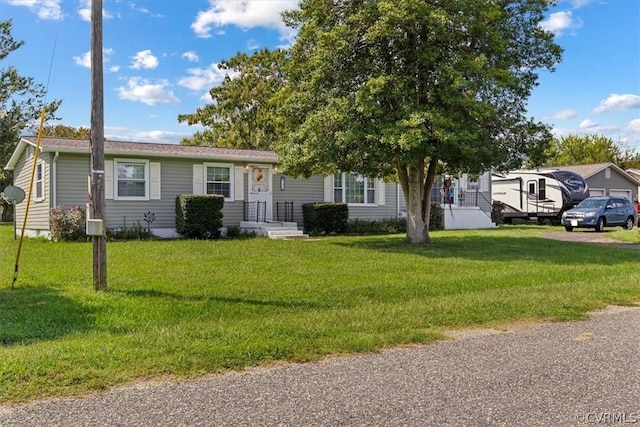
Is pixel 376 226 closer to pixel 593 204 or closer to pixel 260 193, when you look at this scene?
pixel 260 193

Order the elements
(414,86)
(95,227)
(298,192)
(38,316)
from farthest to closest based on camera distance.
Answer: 1. (298,192)
2. (414,86)
3. (95,227)
4. (38,316)

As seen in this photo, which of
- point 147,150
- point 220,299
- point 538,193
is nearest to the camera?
point 220,299

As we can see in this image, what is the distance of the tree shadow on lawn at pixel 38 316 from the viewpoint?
216 inches

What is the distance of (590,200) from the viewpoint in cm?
2244

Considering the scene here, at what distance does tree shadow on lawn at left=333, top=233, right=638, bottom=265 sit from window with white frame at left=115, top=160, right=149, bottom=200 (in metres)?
6.69

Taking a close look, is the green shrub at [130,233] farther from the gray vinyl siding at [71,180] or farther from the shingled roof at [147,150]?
the shingled roof at [147,150]

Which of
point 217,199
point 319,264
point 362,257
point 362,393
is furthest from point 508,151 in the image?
A: point 362,393

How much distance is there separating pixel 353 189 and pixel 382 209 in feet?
5.19

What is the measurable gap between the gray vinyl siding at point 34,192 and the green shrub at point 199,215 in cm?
395

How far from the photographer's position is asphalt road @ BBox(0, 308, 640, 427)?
341 centimetres

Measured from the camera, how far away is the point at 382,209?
22.5 metres

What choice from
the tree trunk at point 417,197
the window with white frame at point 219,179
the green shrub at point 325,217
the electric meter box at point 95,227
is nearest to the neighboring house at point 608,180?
the green shrub at point 325,217

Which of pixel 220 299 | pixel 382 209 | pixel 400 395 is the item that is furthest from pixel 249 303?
pixel 382 209

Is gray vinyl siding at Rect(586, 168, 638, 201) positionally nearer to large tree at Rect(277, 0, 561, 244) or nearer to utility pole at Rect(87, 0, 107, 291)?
large tree at Rect(277, 0, 561, 244)
